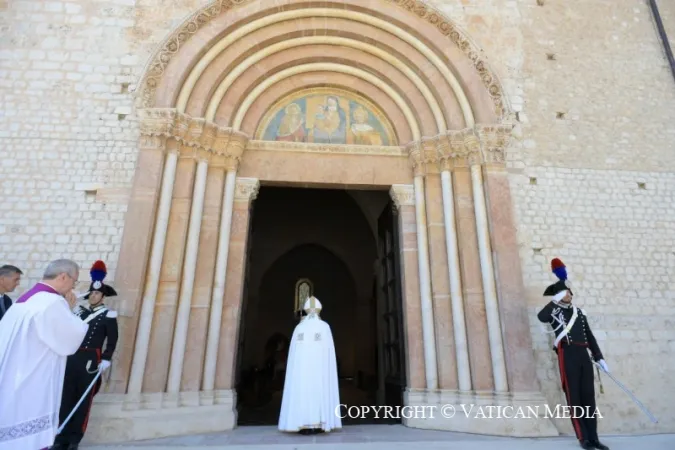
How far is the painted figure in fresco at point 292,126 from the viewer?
6.70m

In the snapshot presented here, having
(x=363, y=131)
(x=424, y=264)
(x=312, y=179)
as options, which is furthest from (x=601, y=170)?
(x=312, y=179)

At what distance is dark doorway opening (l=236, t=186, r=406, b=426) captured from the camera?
1096 centimetres

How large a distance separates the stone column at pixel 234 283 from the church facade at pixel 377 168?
0.10ft

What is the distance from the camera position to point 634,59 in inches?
280

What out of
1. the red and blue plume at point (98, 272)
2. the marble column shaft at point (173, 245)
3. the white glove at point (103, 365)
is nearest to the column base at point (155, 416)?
the marble column shaft at point (173, 245)

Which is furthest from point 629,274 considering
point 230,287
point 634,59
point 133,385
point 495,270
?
point 133,385

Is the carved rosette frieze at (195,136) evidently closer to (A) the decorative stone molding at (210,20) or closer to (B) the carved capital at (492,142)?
(A) the decorative stone molding at (210,20)

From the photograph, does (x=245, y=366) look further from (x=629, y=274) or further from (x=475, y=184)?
(x=629, y=274)

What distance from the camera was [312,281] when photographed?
14.4 metres

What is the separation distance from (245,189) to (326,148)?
1.38 metres

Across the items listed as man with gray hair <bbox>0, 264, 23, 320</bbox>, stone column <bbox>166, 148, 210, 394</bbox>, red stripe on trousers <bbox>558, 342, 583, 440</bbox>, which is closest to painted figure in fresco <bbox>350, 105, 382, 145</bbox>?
stone column <bbox>166, 148, 210, 394</bbox>

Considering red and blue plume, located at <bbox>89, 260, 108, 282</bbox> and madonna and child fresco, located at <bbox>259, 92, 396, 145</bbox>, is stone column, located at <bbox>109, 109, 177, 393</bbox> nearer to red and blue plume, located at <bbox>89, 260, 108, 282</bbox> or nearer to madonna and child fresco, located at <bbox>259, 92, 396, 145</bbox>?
red and blue plume, located at <bbox>89, 260, 108, 282</bbox>

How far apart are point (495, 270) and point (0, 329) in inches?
206

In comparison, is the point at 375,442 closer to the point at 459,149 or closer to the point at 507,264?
the point at 507,264
